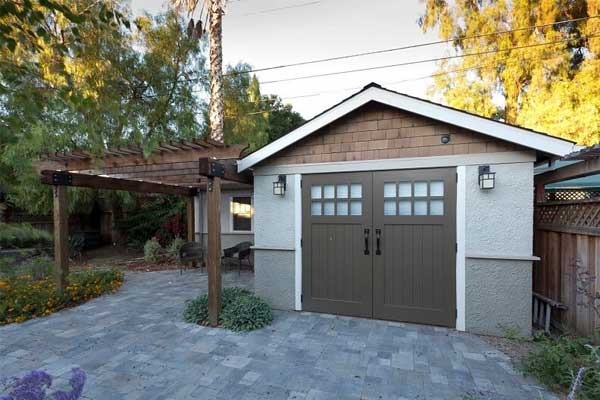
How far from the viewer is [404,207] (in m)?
4.28

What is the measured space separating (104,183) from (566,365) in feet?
24.8

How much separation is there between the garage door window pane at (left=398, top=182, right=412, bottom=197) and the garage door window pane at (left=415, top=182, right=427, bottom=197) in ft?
0.30

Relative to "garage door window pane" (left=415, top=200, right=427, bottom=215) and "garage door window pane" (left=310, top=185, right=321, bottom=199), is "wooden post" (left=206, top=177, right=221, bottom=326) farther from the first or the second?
"garage door window pane" (left=415, top=200, right=427, bottom=215)

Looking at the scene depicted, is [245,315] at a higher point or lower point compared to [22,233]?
lower

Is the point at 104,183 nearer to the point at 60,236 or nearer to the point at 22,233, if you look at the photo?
the point at 60,236

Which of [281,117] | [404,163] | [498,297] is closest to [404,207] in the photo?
[404,163]

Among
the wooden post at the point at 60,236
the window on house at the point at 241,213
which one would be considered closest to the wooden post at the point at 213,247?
the wooden post at the point at 60,236

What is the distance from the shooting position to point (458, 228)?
13.1ft

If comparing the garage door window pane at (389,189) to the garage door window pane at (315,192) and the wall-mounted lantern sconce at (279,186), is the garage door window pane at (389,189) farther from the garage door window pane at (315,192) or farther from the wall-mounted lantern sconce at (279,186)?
the wall-mounted lantern sconce at (279,186)

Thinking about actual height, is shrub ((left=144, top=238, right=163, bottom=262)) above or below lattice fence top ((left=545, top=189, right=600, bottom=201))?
below

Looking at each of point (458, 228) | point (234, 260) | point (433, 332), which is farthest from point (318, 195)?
point (234, 260)

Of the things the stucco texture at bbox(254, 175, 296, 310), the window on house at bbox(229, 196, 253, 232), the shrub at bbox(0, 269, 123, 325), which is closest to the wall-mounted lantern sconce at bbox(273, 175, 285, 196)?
the stucco texture at bbox(254, 175, 296, 310)

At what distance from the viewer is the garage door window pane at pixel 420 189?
165 inches

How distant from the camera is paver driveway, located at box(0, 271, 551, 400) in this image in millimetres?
2752
